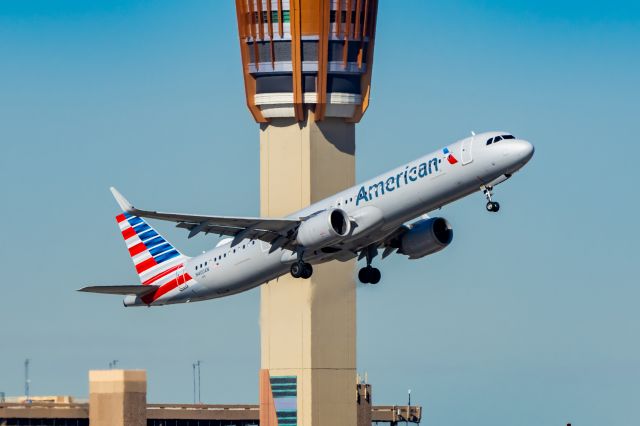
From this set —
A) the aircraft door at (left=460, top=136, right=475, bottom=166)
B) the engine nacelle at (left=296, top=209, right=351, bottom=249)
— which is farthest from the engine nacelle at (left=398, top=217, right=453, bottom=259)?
the aircraft door at (left=460, top=136, right=475, bottom=166)

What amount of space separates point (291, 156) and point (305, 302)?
12.5 meters

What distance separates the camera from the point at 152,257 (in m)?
123

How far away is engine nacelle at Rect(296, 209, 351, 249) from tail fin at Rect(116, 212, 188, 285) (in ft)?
48.1

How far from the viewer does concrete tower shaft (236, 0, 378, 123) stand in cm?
16162

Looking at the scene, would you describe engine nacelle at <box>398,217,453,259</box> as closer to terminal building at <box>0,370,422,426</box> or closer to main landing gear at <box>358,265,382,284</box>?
main landing gear at <box>358,265,382,284</box>

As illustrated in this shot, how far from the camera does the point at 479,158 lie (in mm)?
100688

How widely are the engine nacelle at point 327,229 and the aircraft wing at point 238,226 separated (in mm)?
2528

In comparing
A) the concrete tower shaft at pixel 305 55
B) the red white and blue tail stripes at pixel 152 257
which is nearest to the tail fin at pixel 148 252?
the red white and blue tail stripes at pixel 152 257

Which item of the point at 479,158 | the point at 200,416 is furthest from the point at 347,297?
the point at 479,158

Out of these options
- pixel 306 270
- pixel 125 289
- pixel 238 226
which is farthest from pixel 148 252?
pixel 306 270

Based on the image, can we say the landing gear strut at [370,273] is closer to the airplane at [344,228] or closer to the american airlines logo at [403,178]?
the airplane at [344,228]

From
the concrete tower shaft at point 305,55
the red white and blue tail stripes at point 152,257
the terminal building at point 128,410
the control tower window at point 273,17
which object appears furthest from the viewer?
the control tower window at point 273,17

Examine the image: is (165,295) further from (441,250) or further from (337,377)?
(337,377)

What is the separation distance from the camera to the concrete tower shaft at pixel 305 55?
161625 millimetres
